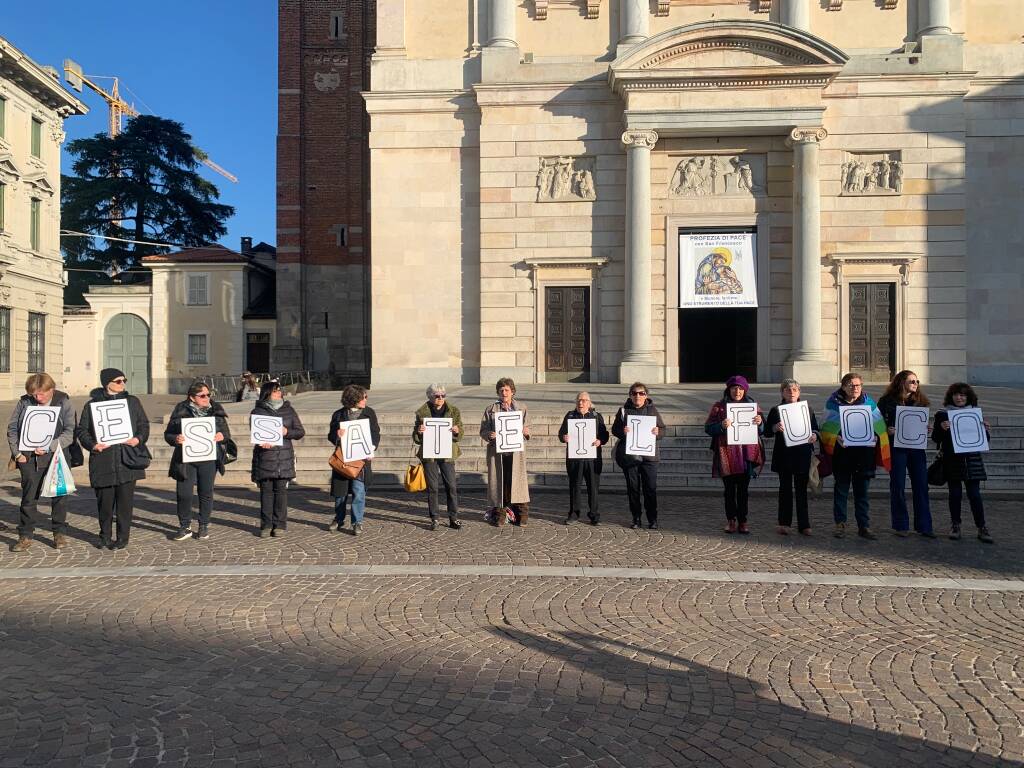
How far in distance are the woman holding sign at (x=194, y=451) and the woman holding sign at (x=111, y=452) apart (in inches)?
16.3

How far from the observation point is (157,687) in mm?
4246

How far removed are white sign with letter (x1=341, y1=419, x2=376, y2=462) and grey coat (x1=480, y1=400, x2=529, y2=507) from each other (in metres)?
1.32

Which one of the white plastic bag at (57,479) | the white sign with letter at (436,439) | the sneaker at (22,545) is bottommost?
the sneaker at (22,545)

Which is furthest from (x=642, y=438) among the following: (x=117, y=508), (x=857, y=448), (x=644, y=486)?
(x=117, y=508)

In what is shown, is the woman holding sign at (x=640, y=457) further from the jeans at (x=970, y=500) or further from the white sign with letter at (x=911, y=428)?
the jeans at (x=970, y=500)

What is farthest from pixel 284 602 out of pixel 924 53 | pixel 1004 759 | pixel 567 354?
pixel 924 53

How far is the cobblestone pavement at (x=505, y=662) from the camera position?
11.8 feet

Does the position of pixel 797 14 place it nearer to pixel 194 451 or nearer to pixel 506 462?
pixel 506 462

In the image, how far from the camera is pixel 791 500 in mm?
8305

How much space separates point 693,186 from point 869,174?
5192 millimetres

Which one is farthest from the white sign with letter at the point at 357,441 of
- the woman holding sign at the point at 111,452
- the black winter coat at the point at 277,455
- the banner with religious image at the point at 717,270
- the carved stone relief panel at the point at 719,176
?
the carved stone relief panel at the point at 719,176

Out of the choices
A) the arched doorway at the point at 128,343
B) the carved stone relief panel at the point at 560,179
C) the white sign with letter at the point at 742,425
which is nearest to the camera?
the white sign with letter at the point at 742,425

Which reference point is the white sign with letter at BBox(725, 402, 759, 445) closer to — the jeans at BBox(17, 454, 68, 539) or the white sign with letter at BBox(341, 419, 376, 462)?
the white sign with letter at BBox(341, 419, 376, 462)

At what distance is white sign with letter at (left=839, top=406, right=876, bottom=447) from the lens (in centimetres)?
809
